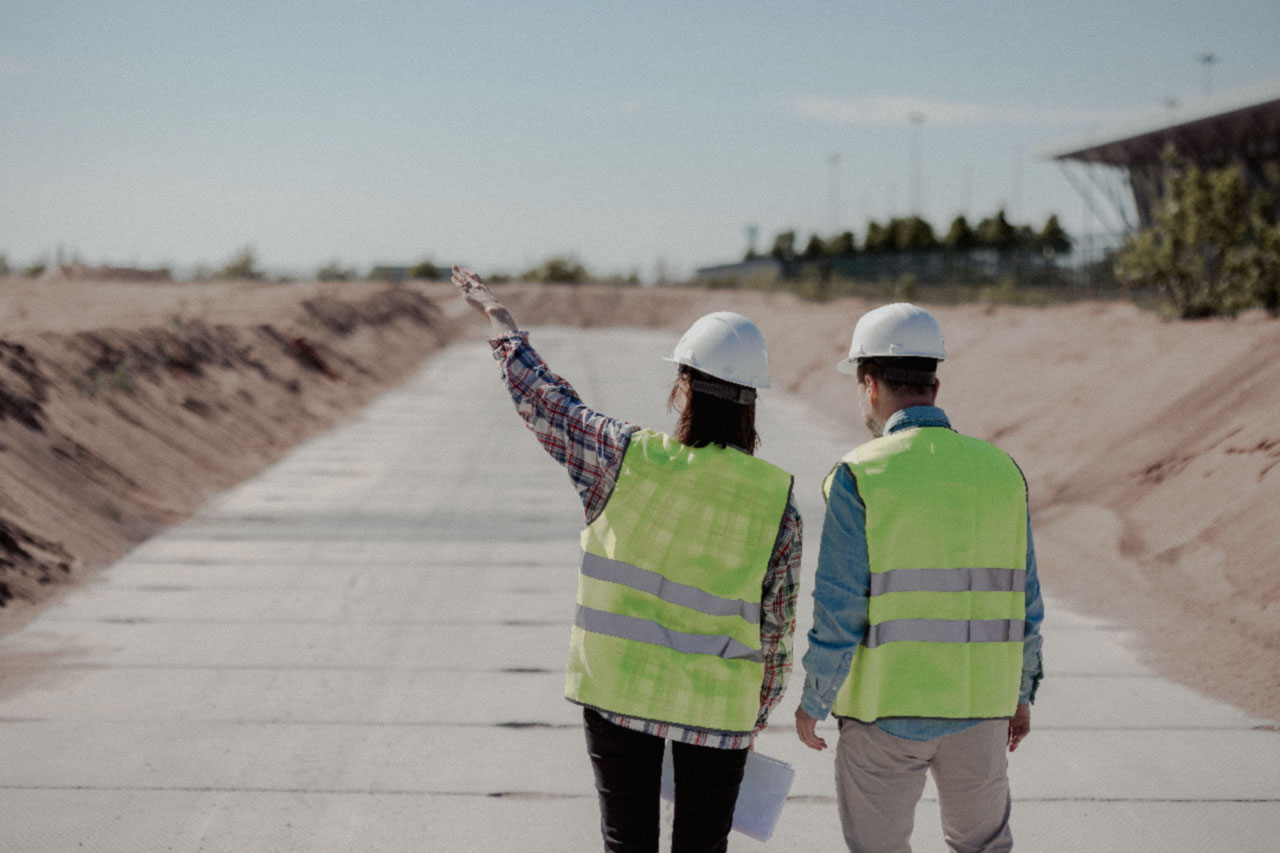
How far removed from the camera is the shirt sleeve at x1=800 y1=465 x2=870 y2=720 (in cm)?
280

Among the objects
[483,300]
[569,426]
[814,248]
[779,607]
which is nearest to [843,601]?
[779,607]

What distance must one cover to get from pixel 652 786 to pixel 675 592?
53 centimetres

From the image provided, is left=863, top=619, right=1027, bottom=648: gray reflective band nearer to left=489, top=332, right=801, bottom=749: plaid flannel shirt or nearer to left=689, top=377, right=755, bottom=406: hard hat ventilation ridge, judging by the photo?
left=489, top=332, right=801, bottom=749: plaid flannel shirt

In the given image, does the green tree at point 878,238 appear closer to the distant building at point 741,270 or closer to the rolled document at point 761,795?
the distant building at point 741,270

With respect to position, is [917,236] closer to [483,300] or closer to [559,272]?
[559,272]

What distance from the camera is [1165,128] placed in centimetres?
4175

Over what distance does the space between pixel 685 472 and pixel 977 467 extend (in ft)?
2.55

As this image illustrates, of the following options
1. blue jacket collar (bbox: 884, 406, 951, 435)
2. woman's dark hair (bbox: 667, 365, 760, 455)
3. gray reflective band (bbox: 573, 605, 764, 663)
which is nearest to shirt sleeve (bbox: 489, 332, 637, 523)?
woman's dark hair (bbox: 667, 365, 760, 455)

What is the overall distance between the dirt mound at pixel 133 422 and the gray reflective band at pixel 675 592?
6425 millimetres

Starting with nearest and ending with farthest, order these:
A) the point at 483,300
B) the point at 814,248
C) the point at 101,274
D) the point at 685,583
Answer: the point at 685,583, the point at 483,300, the point at 101,274, the point at 814,248

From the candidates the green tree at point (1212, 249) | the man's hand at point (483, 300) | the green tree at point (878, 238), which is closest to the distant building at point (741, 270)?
the green tree at point (878, 238)

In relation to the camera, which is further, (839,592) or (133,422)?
(133,422)

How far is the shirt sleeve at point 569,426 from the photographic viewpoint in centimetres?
274

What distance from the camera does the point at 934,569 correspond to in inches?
110
